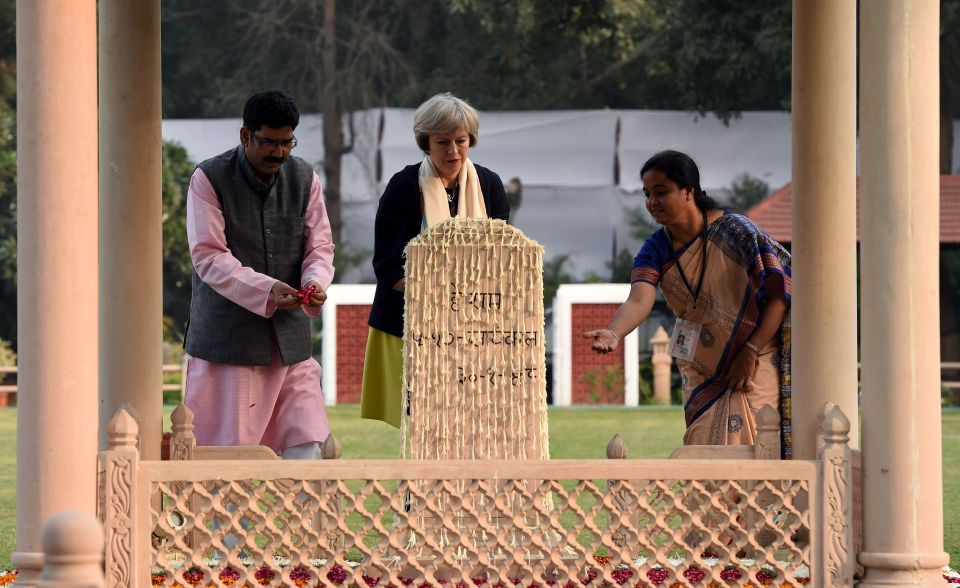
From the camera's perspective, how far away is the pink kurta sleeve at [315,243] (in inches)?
283

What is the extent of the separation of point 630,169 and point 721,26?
5529mm

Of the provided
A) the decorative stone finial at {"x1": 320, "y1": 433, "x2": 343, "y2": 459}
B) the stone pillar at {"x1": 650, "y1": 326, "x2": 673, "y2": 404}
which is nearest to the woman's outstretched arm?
the decorative stone finial at {"x1": 320, "y1": 433, "x2": 343, "y2": 459}

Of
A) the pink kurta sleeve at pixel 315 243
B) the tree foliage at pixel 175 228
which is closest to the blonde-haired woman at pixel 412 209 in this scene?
the pink kurta sleeve at pixel 315 243

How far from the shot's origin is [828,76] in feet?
23.5

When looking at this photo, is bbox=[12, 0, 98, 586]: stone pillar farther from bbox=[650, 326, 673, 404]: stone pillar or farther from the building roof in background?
bbox=[650, 326, 673, 404]: stone pillar

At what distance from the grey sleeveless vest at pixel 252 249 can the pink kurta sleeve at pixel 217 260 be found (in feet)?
0.18

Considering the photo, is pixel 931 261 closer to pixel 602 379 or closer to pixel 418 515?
pixel 418 515

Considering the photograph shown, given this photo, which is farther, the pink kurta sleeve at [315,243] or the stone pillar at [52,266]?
the pink kurta sleeve at [315,243]

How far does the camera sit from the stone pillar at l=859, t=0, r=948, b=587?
5.78m

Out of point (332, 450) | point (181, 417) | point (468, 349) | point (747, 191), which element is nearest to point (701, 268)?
point (468, 349)

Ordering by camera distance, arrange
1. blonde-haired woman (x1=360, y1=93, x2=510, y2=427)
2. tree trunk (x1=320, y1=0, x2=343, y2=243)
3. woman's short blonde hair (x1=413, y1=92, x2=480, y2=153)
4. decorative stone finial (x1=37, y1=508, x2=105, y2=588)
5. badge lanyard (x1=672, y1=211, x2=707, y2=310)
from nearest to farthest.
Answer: decorative stone finial (x1=37, y1=508, x2=105, y2=588) < woman's short blonde hair (x1=413, y1=92, x2=480, y2=153) < blonde-haired woman (x1=360, y1=93, x2=510, y2=427) < badge lanyard (x1=672, y1=211, x2=707, y2=310) < tree trunk (x1=320, y1=0, x2=343, y2=243)

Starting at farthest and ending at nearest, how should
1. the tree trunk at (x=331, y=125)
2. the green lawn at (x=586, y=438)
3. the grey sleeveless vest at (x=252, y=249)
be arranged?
the tree trunk at (x=331, y=125)
the green lawn at (x=586, y=438)
the grey sleeveless vest at (x=252, y=249)

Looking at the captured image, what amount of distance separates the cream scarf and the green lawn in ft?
9.05

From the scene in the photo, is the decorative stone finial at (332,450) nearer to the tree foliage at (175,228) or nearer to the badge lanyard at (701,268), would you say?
the badge lanyard at (701,268)
